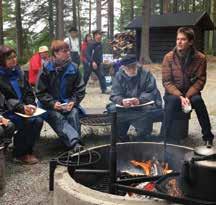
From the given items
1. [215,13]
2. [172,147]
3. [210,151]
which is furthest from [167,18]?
[210,151]

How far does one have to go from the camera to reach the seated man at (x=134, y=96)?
20.1 ft

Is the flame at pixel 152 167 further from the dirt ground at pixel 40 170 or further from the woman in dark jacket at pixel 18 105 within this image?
the woman in dark jacket at pixel 18 105

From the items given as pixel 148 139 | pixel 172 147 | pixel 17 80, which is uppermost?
pixel 17 80

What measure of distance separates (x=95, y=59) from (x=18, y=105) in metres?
7.01

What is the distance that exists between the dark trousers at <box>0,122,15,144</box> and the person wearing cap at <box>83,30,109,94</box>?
7.09 meters

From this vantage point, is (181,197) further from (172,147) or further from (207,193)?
(172,147)

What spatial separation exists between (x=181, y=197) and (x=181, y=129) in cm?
355

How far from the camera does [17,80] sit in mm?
5762

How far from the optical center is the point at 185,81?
19.7 feet

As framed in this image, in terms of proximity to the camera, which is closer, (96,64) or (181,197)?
(181,197)

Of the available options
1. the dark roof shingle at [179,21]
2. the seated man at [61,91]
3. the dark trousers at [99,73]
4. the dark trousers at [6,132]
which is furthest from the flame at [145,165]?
the dark roof shingle at [179,21]

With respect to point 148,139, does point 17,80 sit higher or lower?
higher

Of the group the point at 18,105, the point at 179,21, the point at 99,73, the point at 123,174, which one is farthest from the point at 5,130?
the point at 179,21

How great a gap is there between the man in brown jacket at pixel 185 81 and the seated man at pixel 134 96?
0.31 m
